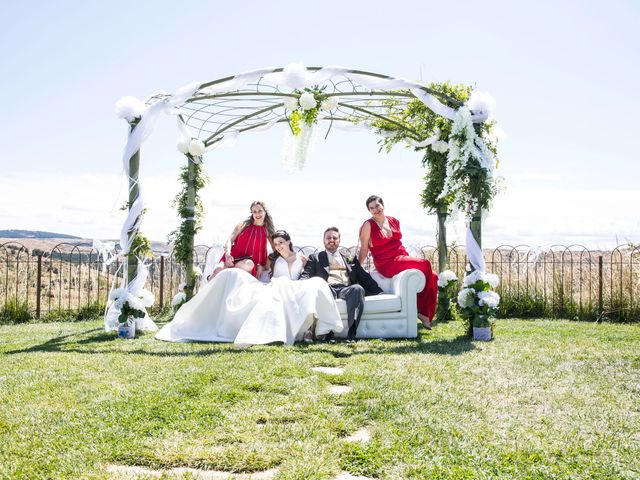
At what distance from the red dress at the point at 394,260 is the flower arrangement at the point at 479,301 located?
33.2 inches

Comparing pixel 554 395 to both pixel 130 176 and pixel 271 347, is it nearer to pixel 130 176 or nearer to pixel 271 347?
pixel 271 347

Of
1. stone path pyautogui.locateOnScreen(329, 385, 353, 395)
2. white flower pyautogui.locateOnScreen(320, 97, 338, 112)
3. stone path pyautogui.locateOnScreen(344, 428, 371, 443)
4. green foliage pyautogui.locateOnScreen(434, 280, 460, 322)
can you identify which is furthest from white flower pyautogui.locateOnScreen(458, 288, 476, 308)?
stone path pyautogui.locateOnScreen(344, 428, 371, 443)

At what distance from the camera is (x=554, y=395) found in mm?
3963

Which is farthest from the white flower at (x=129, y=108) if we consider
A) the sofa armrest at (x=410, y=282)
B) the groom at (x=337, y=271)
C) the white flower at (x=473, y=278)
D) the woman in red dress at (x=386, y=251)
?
the white flower at (x=473, y=278)

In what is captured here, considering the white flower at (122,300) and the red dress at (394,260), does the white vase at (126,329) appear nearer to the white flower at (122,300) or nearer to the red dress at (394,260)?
the white flower at (122,300)

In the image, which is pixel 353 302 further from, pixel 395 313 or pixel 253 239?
pixel 253 239

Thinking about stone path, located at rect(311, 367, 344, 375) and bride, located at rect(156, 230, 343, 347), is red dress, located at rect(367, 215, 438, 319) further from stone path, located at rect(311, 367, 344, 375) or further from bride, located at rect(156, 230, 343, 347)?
stone path, located at rect(311, 367, 344, 375)

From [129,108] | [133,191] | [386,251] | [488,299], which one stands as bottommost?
[488,299]

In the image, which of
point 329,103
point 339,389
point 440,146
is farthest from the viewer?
point 440,146

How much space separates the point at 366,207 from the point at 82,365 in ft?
14.3

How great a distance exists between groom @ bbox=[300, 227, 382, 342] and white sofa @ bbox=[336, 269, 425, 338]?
0.80ft

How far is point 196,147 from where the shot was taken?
9.08 metres

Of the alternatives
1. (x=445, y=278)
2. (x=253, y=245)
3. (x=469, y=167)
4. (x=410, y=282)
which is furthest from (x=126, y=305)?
(x=445, y=278)

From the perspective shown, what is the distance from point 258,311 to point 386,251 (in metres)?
2.28
